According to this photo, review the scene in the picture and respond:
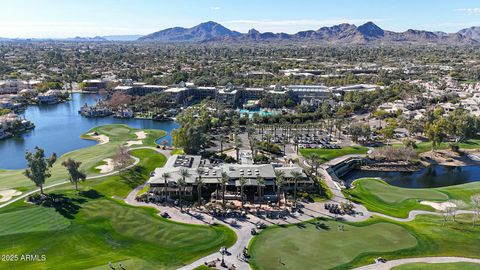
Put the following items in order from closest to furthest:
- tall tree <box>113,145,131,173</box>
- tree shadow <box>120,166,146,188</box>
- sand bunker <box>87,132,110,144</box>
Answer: tree shadow <box>120,166,146,188</box> → tall tree <box>113,145,131,173</box> → sand bunker <box>87,132,110,144</box>

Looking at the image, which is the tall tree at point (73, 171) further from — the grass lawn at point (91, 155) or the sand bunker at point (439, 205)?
the sand bunker at point (439, 205)

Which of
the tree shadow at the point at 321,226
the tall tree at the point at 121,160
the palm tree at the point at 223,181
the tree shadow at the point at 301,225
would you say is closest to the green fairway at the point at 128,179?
the tall tree at the point at 121,160

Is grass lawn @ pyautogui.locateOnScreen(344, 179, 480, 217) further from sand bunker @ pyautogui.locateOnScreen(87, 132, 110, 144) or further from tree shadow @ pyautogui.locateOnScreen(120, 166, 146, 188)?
sand bunker @ pyautogui.locateOnScreen(87, 132, 110, 144)

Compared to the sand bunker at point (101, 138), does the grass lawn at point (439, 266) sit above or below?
below

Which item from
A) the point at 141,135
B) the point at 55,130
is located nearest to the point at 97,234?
the point at 141,135

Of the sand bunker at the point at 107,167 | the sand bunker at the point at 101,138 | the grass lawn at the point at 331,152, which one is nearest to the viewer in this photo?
the sand bunker at the point at 107,167

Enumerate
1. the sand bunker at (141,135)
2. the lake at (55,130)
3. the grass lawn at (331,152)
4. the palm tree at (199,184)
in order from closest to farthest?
the palm tree at (199,184), the grass lawn at (331,152), the lake at (55,130), the sand bunker at (141,135)

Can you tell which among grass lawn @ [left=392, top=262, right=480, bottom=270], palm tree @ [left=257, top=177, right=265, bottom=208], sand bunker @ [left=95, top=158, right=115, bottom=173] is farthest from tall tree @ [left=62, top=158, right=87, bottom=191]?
grass lawn @ [left=392, top=262, right=480, bottom=270]

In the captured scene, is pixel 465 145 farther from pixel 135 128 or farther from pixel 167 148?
pixel 135 128
